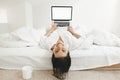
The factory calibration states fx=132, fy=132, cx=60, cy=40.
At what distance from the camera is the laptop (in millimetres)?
2754

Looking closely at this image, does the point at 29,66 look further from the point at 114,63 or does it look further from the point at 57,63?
the point at 114,63

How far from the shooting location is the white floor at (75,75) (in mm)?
1433

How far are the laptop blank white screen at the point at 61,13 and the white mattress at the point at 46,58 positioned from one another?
4.55ft

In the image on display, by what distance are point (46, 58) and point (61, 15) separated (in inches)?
58.4

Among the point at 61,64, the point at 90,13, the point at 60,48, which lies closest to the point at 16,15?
the point at 90,13

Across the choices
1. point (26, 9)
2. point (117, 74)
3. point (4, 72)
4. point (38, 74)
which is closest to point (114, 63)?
point (117, 74)

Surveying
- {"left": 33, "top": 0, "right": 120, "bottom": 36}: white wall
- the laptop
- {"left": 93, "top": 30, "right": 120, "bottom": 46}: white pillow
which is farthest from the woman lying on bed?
{"left": 33, "top": 0, "right": 120, "bottom": 36}: white wall

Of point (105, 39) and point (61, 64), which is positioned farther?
point (105, 39)

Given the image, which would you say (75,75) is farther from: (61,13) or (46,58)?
(61,13)

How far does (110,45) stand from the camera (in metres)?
1.67

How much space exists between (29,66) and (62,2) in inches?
72.6

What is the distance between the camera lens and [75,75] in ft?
4.88

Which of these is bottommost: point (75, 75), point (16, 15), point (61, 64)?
point (75, 75)

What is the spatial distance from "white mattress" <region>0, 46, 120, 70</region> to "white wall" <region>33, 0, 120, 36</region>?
1.55 meters
